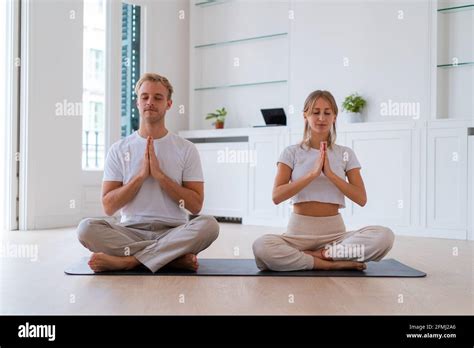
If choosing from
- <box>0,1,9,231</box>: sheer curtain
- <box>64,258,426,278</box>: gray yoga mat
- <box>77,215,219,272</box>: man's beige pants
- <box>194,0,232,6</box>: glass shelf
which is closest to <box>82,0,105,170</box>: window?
<box>0,1,9,231</box>: sheer curtain

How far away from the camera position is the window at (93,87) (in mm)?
6102

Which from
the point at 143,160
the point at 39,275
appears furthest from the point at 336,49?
the point at 39,275

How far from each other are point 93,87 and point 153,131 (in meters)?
3.24

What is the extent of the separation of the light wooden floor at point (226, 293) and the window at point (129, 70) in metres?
3.16

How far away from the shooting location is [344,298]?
96.3 inches

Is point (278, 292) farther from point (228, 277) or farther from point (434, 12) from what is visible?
point (434, 12)

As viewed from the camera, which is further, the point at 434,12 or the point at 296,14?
the point at 296,14

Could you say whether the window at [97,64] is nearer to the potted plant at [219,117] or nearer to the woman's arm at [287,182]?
the potted plant at [219,117]

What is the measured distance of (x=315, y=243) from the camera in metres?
3.12

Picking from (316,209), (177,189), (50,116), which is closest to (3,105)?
(50,116)

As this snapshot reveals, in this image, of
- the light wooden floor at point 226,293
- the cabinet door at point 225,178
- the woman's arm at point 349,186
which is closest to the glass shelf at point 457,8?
the cabinet door at point 225,178

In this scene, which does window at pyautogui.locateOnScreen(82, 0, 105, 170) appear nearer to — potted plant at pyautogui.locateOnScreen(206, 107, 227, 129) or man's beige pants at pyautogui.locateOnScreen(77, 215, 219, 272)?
potted plant at pyautogui.locateOnScreen(206, 107, 227, 129)

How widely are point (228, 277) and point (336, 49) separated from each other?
345 centimetres

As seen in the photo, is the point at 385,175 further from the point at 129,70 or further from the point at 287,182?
the point at 129,70
